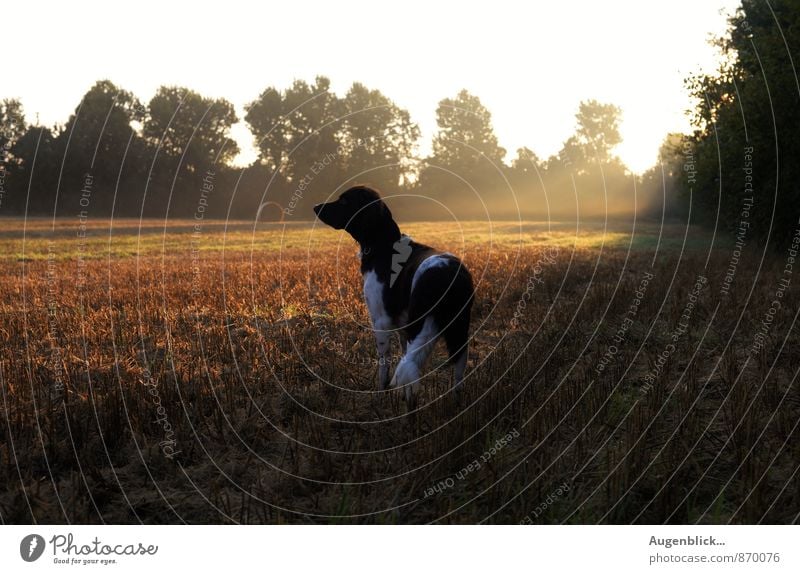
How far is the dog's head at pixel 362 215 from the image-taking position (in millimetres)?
7262

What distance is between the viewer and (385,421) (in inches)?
246

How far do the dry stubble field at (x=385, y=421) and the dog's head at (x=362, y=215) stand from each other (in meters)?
1.60

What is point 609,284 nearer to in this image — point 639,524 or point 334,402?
point 334,402

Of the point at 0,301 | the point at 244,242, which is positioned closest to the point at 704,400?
the point at 0,301

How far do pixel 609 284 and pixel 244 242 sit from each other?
79.6 ft

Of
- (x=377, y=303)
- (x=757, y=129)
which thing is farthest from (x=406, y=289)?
(x=757, y=129)

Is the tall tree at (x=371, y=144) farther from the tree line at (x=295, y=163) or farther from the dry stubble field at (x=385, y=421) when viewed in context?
the dry stubble field at (x=385, y=421)

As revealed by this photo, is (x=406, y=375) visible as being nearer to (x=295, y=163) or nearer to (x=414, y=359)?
(x=414, y=359)

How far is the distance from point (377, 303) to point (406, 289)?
425 millimetres

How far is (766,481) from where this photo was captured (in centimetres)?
494
